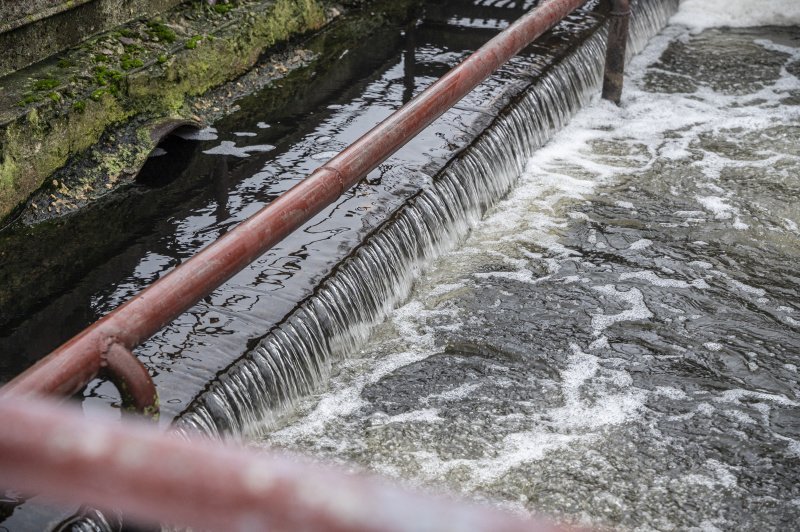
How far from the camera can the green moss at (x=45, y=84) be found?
5543 millimetres

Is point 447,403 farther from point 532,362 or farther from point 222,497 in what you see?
point 222,497

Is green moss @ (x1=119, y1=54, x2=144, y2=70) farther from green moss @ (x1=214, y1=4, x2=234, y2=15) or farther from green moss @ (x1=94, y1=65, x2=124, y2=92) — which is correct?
green moss @ (x1=214, y1=4, x2=234, y2=15)

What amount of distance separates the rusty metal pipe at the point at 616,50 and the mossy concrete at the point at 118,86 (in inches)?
101

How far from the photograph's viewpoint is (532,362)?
188 inches

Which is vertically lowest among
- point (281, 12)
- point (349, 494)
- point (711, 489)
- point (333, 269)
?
point (711, 489)

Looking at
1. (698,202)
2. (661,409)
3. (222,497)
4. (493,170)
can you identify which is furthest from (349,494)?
(698,202)

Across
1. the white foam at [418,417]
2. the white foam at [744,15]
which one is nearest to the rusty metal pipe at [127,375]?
the white foam at [418,417]

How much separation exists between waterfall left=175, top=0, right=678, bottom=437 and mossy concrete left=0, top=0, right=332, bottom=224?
173 centimetres

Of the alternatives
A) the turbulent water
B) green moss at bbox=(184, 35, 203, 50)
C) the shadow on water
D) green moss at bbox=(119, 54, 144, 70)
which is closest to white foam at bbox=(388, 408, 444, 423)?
the turbulent water

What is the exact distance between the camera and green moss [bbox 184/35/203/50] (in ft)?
21.6

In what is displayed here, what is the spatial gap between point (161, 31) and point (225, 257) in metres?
4.11

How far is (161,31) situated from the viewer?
6.66 m

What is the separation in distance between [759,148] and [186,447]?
7352 millimetres

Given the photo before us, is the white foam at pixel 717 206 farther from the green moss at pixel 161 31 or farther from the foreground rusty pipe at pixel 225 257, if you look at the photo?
the green moss at pixel 161 31
